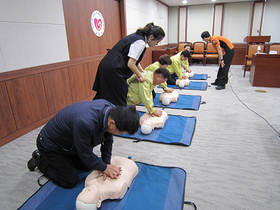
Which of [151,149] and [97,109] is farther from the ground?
[97,109]

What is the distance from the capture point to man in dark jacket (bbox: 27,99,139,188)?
1.16 metres

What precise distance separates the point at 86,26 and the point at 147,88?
6.12ft

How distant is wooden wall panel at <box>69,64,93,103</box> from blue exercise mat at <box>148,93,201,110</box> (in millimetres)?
1057

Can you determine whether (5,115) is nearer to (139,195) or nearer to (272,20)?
(139,195)

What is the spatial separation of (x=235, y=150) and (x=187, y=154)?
1.76 ft

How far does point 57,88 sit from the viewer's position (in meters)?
2.86

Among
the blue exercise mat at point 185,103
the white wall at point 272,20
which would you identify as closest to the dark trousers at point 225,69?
the blue exercise mat at point 185,103

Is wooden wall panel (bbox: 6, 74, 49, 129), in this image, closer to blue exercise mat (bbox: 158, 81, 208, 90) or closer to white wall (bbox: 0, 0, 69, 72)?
white wall (bbox: 0, 0, 69, 72)

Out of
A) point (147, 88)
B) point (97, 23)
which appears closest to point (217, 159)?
point (147, 88)

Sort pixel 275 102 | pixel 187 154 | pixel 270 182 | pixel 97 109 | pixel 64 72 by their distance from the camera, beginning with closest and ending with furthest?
pixel 97 109 → pixel 270 182 → pixel 187 154 → pixel 64 72 → pixel 275 102

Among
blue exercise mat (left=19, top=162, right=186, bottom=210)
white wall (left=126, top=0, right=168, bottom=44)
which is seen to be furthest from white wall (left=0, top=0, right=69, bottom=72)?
white wall (left=126, top=0, right=168, bottom=44)

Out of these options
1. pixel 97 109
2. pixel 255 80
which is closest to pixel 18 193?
pixel 97 109

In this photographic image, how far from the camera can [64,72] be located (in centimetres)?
296

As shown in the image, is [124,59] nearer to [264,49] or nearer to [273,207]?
[273,207]
